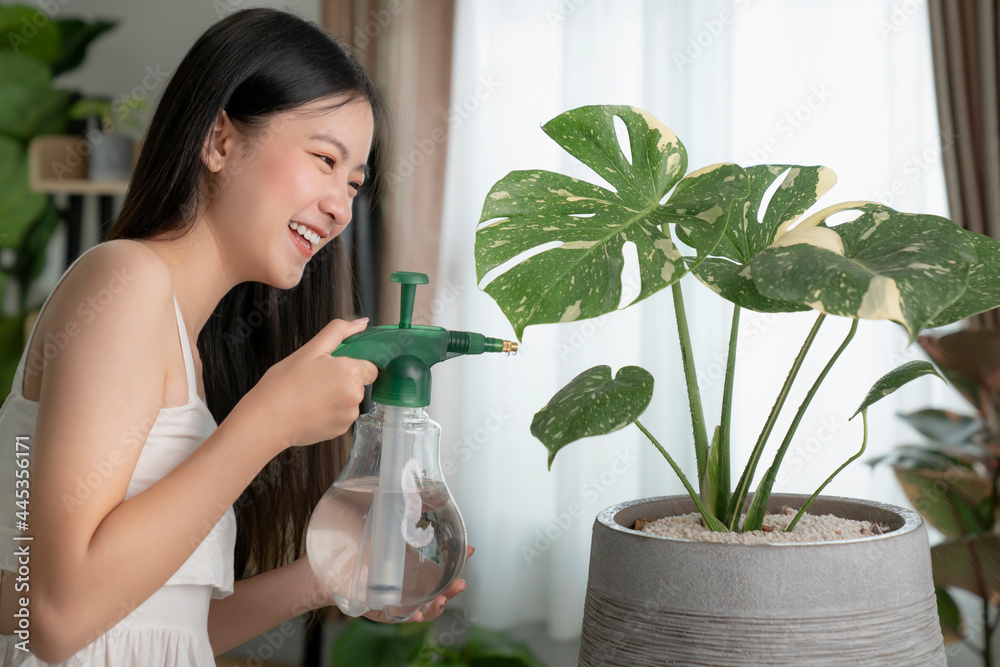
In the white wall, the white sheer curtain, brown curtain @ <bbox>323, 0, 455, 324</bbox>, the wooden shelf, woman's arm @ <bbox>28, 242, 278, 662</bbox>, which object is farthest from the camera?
the white wall

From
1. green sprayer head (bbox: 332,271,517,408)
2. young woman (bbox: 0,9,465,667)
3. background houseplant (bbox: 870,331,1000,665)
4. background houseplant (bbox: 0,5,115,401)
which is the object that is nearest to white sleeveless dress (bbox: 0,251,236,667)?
young woman (bbox: 0,9,465,667)

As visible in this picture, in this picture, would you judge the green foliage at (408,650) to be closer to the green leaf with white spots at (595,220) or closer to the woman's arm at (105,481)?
the woman's arm at (105,481)

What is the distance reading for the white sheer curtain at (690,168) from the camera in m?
1.86

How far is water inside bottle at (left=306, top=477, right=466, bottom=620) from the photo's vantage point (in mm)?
613

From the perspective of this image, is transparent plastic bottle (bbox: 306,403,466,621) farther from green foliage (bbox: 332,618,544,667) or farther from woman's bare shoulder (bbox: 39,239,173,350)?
green foliage (bbox: 332,618,544,667)

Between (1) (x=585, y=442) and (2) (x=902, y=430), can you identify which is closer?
(2) (x=902, y=430)

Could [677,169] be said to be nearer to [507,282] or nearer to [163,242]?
[507,282]

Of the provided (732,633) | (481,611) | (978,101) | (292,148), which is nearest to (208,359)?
(292,148)

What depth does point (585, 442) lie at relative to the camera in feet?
6.65

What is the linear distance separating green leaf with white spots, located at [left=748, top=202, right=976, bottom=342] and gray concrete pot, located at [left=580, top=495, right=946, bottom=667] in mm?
160

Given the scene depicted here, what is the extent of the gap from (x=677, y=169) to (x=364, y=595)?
411mm

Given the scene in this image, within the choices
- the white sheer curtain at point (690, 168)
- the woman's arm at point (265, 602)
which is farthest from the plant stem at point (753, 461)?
the white sheer curtain at point (690, 168)

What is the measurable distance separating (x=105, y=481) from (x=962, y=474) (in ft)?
5.07

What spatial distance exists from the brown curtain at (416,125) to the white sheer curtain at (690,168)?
0.04 meters
